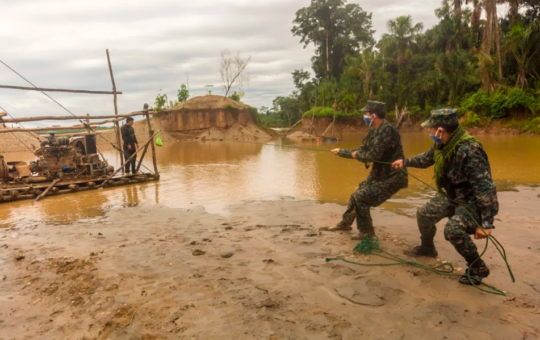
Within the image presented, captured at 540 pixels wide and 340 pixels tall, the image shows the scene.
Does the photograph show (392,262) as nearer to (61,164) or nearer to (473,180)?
(473,180)

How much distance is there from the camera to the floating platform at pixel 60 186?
9.48 metres

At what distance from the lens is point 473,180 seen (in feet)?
11.0

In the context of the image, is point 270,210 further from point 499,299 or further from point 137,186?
point 137,186

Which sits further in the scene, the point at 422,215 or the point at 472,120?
the point at 472,120

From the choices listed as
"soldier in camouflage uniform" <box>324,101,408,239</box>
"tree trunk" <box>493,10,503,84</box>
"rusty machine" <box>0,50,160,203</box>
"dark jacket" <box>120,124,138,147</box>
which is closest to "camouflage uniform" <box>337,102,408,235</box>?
"soldier in camouflage uniform" <box>324,101,408,239</box>

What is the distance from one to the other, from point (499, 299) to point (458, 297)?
1.08ft

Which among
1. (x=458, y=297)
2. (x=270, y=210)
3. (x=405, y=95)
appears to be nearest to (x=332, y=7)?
(x=405, y=95)

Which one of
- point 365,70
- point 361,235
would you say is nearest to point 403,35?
point 365,70

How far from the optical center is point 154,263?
14.2 ft

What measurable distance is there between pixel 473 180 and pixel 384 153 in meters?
1.44

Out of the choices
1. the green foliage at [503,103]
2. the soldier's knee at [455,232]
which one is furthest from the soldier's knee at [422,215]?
the green foliage at [503,103]

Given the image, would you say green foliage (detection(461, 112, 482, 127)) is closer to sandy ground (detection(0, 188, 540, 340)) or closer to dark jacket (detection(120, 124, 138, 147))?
sandy ground (detection(0, 188, 540, 340))

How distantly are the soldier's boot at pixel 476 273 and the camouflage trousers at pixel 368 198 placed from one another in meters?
1.43

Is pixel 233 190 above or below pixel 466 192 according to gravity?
below
